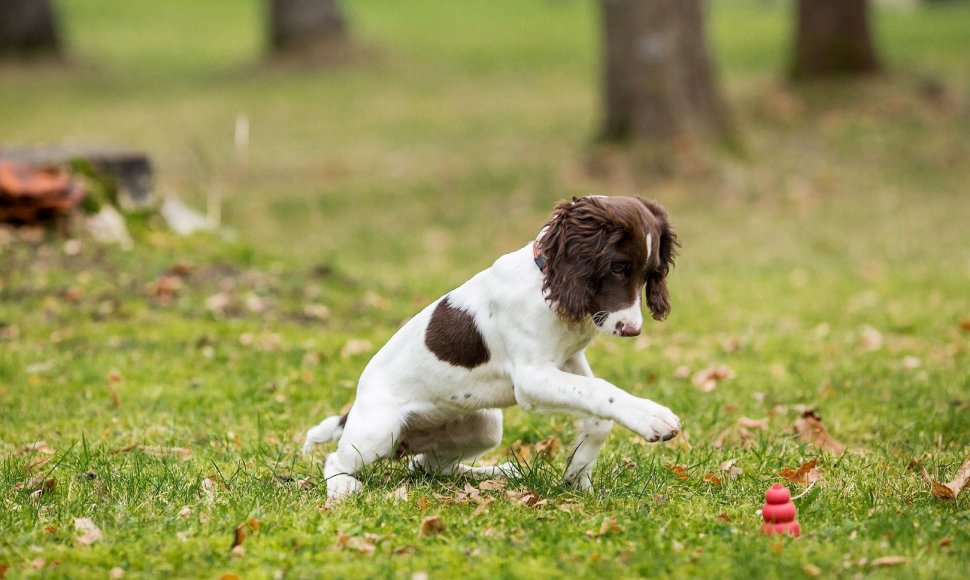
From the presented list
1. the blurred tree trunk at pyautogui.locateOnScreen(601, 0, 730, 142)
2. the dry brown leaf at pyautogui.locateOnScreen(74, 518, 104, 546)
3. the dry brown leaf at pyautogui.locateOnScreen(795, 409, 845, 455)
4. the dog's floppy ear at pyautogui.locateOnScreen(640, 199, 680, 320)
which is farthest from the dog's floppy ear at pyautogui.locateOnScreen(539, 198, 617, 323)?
the blurred tree trunk at pyautogui.locateOnScreen(601, 0, 730, 142)

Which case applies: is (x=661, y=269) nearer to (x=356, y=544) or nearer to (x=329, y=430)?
(x=356, y=544)

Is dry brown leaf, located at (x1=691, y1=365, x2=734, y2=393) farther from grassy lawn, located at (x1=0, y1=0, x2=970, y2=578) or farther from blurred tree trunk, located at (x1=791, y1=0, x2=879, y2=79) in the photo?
blurred tree trunk, located at (x1=791, y1=0, x2=879, y2=79)

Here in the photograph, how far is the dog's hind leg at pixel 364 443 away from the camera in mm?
5027

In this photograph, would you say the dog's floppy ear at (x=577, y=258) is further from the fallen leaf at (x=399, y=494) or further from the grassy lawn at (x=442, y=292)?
the fallen leaf at (x=399, y=494)

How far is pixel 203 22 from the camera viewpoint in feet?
109

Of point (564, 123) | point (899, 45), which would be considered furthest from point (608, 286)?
point (899, 45)

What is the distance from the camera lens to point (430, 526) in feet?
14.6

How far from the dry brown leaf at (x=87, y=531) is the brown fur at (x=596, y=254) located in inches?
74.6

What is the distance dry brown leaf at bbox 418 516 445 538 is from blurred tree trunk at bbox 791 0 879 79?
50.8ft

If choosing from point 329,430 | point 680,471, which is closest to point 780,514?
point 680,471

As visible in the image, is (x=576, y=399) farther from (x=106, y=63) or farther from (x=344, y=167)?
(x=106, y=63)

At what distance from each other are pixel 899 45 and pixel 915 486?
72.0 ft

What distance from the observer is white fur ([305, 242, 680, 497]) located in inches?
180

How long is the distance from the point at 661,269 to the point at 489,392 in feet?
2.83
